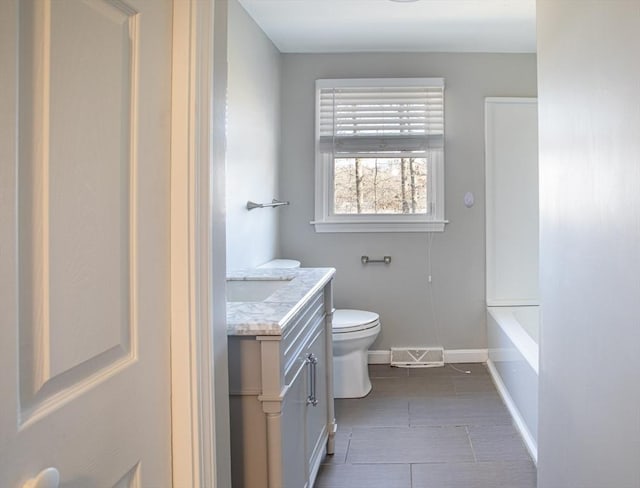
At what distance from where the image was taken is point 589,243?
142 cm

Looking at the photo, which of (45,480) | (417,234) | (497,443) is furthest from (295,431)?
(417,234)

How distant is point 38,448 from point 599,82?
4.81ft

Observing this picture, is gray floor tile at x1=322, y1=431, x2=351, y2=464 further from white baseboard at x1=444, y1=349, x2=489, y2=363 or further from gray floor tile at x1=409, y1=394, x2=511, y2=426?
white baseboard at x1=444, y1=349, x2=489, y2=363

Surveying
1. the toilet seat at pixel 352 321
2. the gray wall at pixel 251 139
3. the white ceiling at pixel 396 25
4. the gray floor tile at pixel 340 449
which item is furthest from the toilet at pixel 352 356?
the white ceiling at pixel 396 25

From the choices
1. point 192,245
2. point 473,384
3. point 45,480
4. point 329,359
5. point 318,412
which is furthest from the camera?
→ point 473,384

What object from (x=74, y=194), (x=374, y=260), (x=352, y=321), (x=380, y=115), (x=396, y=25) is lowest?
(x=352, y=321)

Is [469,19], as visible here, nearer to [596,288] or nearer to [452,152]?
[452,152]

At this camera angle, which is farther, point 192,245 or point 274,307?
point 274,307

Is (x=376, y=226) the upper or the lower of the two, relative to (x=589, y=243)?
upper

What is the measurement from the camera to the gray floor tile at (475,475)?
223 centimetres

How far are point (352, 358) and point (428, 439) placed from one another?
739 millimetres

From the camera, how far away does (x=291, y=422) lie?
167cm

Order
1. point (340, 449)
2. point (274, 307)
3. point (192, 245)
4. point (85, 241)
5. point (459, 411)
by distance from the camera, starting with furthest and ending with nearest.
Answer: point (459, 411)
point (340, 449)
point (274, 307)
point (192, 245)
point (85, 241)

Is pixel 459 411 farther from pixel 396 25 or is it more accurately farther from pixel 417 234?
pixel 396 25
